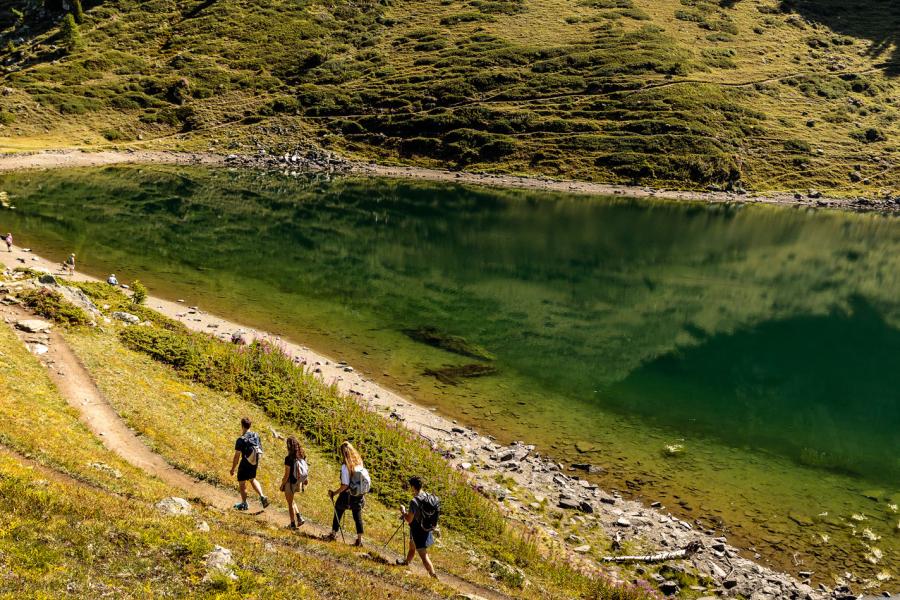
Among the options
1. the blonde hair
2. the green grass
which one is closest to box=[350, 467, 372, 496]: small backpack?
the blonde hair

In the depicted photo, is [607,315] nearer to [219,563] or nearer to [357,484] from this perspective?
[357,484]

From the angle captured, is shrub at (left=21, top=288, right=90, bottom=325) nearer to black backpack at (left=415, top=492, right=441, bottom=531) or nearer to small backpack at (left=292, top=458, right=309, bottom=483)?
small backpack at (left=292, top=458, right=309, bottom=483)

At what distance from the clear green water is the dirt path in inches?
664

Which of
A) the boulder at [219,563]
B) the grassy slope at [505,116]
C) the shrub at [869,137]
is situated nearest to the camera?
the boulder at [219,563]

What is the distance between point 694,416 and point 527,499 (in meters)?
18.5

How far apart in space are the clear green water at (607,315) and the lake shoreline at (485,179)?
103ft

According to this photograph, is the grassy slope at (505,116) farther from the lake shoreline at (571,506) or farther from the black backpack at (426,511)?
the black backpack at (426,511)

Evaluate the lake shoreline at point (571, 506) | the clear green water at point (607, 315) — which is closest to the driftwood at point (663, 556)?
the lake shoreline at point (571, 506)

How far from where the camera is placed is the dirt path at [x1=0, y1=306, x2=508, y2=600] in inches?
711

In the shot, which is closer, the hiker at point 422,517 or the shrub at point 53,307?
the hiker at point 422,517

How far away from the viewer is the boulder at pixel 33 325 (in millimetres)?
25969

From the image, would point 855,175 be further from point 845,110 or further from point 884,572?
point 884,572

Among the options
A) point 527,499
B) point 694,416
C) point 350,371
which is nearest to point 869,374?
point 694,416

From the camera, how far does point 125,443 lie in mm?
20141
